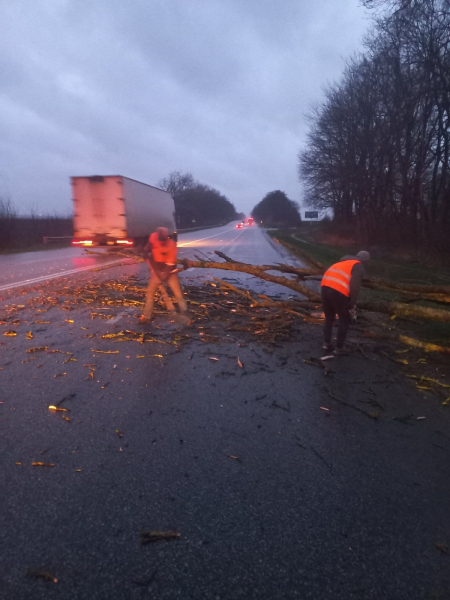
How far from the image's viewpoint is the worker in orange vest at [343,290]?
275 inches

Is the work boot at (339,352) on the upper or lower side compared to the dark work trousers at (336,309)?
lower

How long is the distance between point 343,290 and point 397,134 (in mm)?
25824

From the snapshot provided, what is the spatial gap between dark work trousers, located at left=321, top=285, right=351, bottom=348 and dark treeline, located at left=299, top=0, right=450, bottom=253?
1645 centimetres

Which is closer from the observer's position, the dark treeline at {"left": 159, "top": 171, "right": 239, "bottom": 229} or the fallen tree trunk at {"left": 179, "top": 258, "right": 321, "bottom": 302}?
the fallen tree trunk at {"left": 179, "top": 258, "right": 321, "bottom": 302}

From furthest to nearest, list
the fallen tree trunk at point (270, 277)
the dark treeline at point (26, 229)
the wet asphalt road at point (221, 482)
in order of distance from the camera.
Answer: the dark treeline at point (26, 229)
the fallen tree trunk at point (270, 277)
the wet asphalt road at point (221, 482)

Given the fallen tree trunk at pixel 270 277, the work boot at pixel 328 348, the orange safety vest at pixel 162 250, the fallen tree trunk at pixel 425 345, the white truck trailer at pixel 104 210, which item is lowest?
the fallen tree trunk at pixel 425 345

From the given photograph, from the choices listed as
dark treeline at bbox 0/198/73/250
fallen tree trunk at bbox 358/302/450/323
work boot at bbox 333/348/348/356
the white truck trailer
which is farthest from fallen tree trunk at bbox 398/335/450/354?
dark treeline at bbox 0/198/73/250

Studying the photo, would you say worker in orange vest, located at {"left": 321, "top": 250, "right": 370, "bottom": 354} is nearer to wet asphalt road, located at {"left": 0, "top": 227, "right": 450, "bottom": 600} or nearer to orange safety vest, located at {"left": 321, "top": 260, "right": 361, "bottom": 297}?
orange safety vest, located at {"left": 321, "top": 260, "right": 361, "bottom": 297}

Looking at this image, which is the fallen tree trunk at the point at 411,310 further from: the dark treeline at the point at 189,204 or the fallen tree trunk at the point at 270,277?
the dark treeline at the point at 189,204

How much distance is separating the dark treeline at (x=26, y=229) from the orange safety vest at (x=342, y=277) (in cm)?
2979

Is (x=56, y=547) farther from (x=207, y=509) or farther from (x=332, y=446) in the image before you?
(x=332, y=446)

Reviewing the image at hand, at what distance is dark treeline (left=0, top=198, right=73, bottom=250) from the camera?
107 feet

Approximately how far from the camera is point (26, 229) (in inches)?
1395

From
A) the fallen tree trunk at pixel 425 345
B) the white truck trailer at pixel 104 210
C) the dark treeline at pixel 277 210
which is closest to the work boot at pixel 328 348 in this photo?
the fallen tree trunk at pixel 425 345
